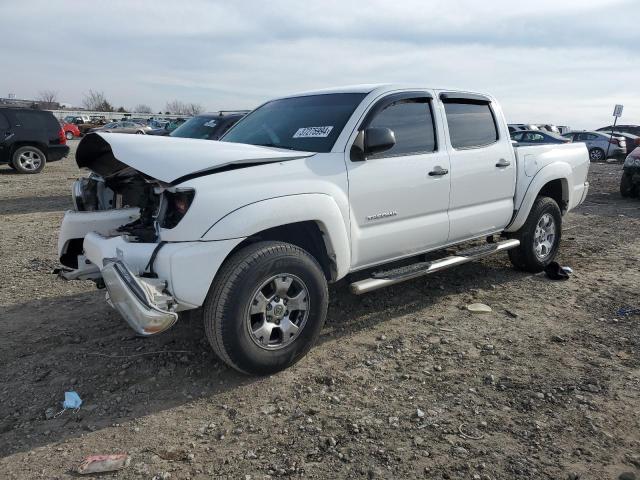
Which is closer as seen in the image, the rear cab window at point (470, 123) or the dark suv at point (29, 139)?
the rear cab window at point (470, 123)

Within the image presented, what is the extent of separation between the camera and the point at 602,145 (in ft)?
77.4

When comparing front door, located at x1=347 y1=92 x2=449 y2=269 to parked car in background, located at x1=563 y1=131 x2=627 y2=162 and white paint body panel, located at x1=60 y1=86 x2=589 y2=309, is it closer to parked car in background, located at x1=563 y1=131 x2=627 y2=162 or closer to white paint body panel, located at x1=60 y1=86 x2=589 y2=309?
white paint body panel, located at x1=60 y1=86 x2=589 y2=309

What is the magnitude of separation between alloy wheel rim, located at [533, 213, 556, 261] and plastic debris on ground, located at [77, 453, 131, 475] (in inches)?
179

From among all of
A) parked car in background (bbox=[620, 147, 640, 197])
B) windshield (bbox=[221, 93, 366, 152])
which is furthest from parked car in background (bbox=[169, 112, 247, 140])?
parked car in background (bbox=[620, 147, 640, 197])

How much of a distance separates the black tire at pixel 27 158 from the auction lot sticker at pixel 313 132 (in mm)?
12721

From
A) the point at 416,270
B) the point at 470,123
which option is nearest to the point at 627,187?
the point at 470,123

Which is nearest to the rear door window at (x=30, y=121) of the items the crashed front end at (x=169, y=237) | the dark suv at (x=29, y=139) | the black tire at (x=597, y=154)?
the dark suv at (x=29, y=139)

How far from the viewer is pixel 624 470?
254 centimetres

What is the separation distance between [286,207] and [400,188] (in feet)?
3.67

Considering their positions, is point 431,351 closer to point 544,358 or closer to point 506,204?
point 544,358

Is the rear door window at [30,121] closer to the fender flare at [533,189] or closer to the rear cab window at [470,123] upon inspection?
the rear cab window at [470,123]

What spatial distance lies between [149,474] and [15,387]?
1369mm

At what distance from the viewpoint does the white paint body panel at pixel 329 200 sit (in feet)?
9.90

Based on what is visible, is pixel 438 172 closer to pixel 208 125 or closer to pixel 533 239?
pixel 533 239
